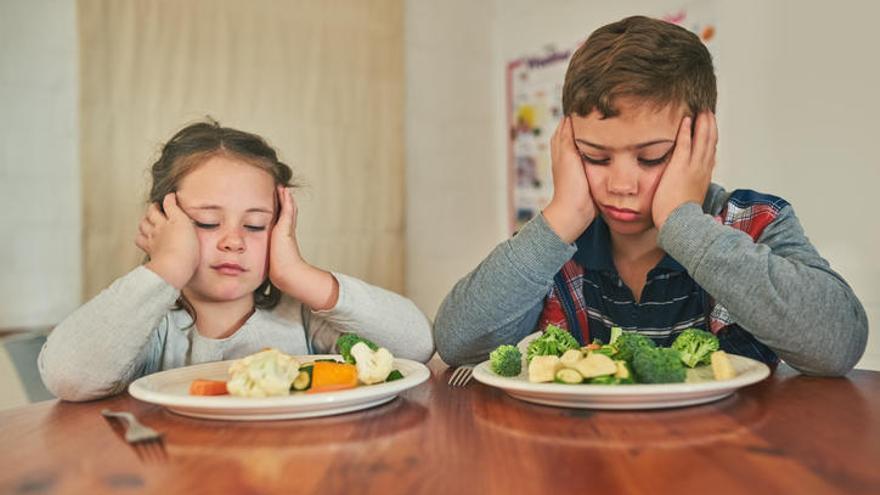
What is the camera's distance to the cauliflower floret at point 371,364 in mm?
886

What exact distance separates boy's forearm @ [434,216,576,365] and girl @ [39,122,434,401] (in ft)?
0.42

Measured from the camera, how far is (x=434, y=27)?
2.96 m

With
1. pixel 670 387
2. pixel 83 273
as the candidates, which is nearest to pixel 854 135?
pixel 670 387

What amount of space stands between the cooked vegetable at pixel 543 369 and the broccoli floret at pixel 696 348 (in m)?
0.19

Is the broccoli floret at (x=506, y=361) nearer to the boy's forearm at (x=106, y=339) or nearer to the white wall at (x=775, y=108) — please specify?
the boy's forearm at (x=106, y=339)

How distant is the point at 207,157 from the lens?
4.37 feet

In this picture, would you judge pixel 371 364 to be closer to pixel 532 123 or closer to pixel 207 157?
pixel 207 157

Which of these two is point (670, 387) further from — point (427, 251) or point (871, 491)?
point (427, 251)

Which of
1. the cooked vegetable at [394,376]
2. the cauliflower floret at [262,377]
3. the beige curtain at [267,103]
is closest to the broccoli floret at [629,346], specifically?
the cooked vegetable at [394,376]

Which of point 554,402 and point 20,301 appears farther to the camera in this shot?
point 20,301

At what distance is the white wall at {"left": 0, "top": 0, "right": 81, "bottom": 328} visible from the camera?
6.62ft

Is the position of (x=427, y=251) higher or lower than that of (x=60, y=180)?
lower

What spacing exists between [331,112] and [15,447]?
6.66 feet

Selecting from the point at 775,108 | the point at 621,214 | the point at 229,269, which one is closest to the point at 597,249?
the point at 621,214
